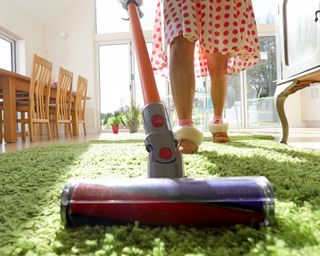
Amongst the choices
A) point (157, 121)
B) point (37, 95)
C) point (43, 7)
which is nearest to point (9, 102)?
point (37, 95)

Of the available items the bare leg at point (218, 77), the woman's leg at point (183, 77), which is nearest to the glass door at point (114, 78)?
the bare leg at point (218, 77)

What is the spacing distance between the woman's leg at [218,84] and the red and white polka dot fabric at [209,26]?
10 centimetres

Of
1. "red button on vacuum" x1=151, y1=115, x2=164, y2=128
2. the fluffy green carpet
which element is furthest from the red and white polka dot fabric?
the fluffy green carpet

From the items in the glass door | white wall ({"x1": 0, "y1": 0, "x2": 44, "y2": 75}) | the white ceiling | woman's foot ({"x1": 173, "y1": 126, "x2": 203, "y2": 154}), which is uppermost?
the white ceiling

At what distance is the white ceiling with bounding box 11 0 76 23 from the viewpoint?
5.84 m

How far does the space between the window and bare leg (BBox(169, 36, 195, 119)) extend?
16.6ft

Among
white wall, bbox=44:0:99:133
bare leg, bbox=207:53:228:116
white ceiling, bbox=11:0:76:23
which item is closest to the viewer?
bare leg, bbox=207:53:228:116

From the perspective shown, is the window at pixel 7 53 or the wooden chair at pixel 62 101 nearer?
the wooden chair at pixel 62 101

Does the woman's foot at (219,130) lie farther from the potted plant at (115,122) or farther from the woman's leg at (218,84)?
the potted plant at (115,122)

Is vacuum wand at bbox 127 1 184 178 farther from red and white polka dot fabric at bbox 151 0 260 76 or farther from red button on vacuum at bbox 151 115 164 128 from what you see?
red and white polka dot fabric at bbox 151 0 260 76

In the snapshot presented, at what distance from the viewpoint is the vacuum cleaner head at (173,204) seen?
338mm

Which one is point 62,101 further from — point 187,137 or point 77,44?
point 187,137

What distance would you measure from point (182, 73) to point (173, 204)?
794 mm

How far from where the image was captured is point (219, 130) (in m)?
1.59
